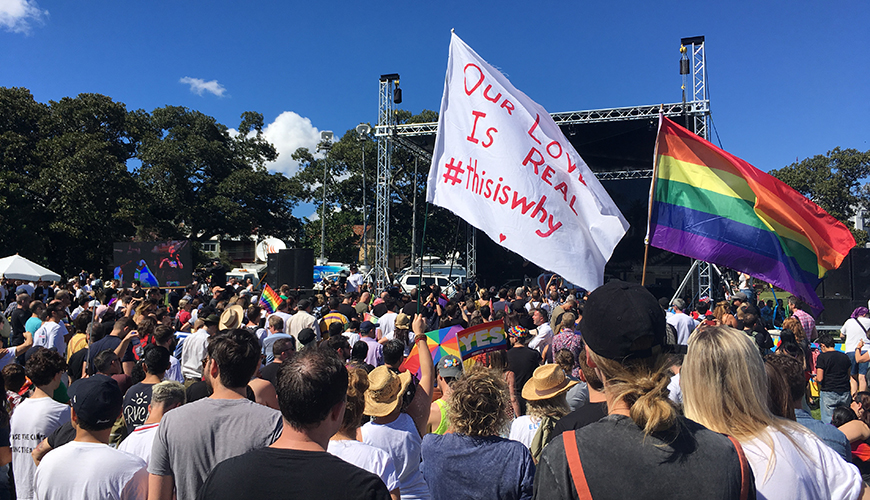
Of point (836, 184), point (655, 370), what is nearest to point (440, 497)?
point (655, 370)

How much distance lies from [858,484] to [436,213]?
3278cm

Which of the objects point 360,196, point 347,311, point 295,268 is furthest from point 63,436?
point 360,196

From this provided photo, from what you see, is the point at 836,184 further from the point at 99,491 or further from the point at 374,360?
the point at 99,491

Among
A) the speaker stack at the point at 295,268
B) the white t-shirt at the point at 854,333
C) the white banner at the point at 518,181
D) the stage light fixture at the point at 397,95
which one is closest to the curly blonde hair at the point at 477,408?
the white banner at the point at 518,181

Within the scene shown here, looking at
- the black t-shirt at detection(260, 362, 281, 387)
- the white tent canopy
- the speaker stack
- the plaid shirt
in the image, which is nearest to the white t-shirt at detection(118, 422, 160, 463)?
the black t-shirt at detection(260, 362, 281, 387)

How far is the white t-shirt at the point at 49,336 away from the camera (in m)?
7.16

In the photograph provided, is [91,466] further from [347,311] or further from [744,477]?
[347,311]

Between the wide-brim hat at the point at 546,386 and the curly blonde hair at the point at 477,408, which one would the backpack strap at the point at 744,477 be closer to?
the curly blonde hair at the point at 477,408

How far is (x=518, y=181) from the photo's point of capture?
17.9 feet

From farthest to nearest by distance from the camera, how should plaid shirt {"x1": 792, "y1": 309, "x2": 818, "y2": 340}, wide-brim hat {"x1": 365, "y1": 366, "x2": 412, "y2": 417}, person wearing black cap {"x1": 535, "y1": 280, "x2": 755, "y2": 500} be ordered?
plaid shirt {"x1": 792, "y1": 309, "x2": 818, "y2": 340} < wide-brim hat {"x1": 365, "y1": 366, "x2": 412, "y2": 417} < person wearing black cap {"x1": 535, "y1": 280, "x2": 755, "y2": 500}

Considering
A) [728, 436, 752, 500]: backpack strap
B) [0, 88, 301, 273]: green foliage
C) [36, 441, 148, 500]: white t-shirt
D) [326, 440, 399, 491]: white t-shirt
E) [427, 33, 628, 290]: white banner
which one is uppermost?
[0, 88, 301, 273]: green foliage

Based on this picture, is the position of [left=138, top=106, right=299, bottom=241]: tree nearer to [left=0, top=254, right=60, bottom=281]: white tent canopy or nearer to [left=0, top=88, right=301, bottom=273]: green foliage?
[left=0, top=88, right=301, bottom=273]: green foliage

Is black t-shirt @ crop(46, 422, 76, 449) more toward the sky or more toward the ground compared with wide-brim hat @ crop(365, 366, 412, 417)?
more toward the ground

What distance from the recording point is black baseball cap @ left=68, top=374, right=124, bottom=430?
2.62m
